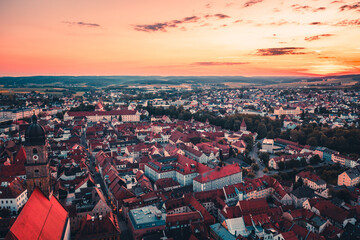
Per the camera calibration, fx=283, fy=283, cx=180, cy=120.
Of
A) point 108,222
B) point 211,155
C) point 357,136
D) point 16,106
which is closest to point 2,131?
point 16,106

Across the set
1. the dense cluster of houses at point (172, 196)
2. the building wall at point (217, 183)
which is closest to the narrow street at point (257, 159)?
the dense cluster of houses at point (172, 196)

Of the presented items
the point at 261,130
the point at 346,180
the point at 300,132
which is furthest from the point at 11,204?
the point at 261,130

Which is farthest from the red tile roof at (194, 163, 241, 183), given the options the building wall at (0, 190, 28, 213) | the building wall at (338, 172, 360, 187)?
the building wall at (0, 190, 28, 213)

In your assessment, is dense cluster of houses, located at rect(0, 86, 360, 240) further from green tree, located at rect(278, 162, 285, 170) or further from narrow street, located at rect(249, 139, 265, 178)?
narrow street, located at rect(249, 139, 265, 178)

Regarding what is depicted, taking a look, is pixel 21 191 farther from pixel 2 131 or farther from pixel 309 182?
pixel 2 131

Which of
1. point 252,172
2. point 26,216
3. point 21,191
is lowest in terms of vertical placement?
point 252,172
